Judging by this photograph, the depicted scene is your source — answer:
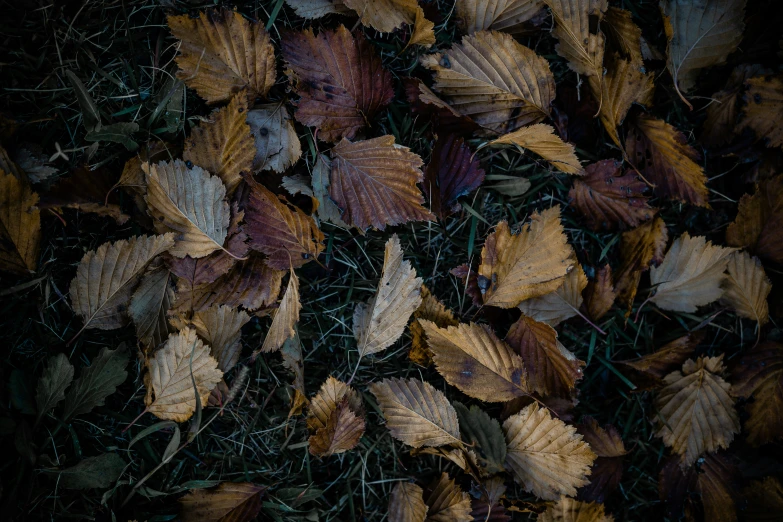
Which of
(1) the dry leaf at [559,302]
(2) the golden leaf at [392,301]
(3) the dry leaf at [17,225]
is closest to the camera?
(3) the dry leaf at [17,225]

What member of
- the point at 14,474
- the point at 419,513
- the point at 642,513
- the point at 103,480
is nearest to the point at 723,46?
the point at 642,513

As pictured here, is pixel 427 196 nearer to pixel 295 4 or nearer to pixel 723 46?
pixel 295 4

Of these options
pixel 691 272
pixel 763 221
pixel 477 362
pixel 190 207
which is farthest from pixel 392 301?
pixel 763 221

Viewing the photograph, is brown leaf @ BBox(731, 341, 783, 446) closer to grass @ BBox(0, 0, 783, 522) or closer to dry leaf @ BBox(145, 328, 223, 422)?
grass @ BBox(0, 0, 783, 522)

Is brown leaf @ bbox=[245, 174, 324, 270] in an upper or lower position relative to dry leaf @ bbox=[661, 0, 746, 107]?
lower

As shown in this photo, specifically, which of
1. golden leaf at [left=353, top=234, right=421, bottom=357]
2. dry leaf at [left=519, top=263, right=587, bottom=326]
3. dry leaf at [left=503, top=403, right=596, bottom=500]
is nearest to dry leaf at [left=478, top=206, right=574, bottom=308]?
dry leaf at [left=519, top=263, right=587, bottom=326]

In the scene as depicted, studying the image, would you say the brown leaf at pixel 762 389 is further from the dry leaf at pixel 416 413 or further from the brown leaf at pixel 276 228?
the brown leaf at pixel 276 228

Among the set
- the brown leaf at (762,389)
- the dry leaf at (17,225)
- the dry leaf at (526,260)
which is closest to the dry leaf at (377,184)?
the dry leaf at (526,260)
